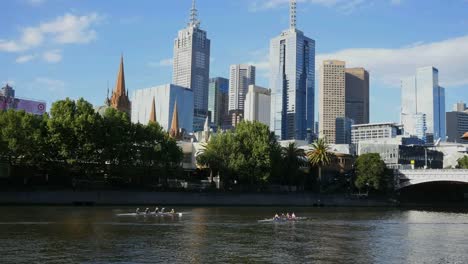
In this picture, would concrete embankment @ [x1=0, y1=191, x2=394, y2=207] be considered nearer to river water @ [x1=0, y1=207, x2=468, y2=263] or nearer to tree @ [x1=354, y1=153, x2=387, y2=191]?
tree @ [x1=354, y1=153, x2=387, y2=191]

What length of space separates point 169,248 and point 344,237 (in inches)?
802

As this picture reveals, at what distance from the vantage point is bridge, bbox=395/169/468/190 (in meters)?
132

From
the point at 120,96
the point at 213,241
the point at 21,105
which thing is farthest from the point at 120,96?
the point at 213,241

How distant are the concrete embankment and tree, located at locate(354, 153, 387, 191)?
196 inches

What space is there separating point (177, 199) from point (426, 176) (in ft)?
214

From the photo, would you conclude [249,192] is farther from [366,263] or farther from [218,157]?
[366,263]

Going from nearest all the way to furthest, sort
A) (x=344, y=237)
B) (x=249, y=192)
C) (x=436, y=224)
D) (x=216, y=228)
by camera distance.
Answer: (x=344, y=237) < (x=216, y=228) < (x=436, y=224) < (x=249, y=192)

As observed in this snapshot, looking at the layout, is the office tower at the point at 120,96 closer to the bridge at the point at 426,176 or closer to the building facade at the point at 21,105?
the building facade at the point at 21,105

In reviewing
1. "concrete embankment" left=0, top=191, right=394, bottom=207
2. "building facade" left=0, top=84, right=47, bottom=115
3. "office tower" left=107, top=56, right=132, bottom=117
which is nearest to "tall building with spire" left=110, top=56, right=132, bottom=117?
"office tower" left=107, top=56, right=132, bottom=117

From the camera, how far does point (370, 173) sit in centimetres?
14012

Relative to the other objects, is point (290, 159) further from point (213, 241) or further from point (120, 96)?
point (213, 241)

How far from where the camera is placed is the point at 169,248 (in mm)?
46469

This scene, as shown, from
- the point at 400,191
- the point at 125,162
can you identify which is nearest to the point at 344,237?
the point at 125,162

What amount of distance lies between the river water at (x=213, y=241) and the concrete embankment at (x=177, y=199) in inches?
→ 886
